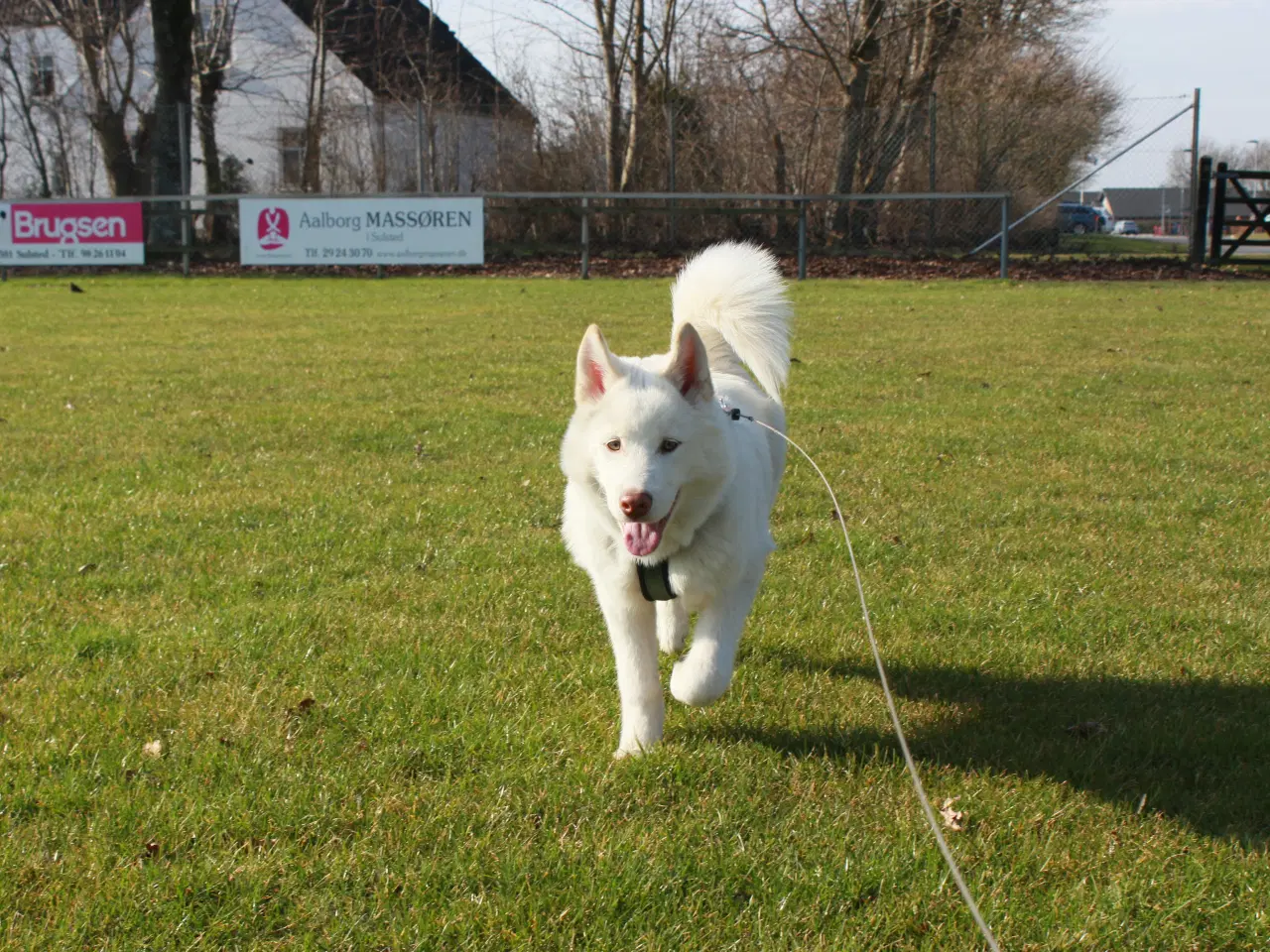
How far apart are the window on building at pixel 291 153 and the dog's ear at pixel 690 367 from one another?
3380 cm

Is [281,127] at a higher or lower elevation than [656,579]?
higher

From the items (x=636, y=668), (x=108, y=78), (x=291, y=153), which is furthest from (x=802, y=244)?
(x=108, y=78)

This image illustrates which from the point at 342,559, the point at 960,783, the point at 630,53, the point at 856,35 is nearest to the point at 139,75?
the point at 630,53

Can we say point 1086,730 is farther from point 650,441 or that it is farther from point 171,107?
point 171,107

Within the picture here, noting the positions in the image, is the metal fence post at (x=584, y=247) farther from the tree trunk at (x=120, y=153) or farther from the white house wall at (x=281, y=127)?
the tree trunk at (x=120, y=153)

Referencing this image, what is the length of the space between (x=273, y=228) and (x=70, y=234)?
13.9ft

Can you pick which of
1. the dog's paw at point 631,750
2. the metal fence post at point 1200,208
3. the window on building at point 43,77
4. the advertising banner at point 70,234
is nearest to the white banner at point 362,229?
the advertising banner at point 70,234

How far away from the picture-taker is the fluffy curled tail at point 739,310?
4.63m

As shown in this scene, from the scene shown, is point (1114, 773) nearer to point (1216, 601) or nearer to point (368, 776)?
point (1216, 601)

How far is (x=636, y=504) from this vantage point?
3.12 meters

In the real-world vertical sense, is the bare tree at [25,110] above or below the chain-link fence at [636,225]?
above

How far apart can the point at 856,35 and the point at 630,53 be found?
5803 millimetres

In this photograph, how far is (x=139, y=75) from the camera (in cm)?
4125

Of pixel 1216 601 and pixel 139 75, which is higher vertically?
pixel 139 75
